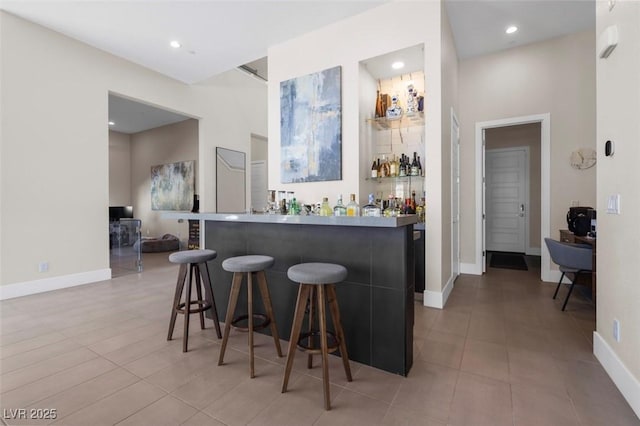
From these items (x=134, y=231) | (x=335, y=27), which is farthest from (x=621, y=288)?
(x=134, y=231)

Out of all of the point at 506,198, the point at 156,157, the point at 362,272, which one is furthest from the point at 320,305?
the point at 156,157

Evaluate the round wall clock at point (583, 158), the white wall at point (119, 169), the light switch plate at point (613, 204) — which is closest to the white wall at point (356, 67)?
the light switch plate at point (613, 204)

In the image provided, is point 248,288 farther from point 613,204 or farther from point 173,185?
point 173,185

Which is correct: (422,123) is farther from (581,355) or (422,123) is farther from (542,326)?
(581,355)

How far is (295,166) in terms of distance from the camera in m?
3.87

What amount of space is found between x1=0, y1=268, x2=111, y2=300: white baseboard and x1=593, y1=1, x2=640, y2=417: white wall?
565cm

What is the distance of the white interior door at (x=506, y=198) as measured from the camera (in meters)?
6.23

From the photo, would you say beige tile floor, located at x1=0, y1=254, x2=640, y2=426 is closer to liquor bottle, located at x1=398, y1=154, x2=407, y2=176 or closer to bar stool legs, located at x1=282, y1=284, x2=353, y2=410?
bar stool legs, located at x1=282, y1=284, x2=353, y2=410

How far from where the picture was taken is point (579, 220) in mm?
3469

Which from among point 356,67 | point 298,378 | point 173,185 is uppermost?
point 356,67

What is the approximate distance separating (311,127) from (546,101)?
3.38 m

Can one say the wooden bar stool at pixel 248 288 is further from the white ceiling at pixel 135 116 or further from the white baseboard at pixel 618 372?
the white ceiling at pixel 135 116

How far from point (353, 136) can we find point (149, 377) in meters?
2.95

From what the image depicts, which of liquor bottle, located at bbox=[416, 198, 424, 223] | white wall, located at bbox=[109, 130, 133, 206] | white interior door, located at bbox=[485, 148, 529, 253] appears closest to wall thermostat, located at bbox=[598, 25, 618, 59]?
liquor bottle, located at bbox=[416, 198, 424, 223]
